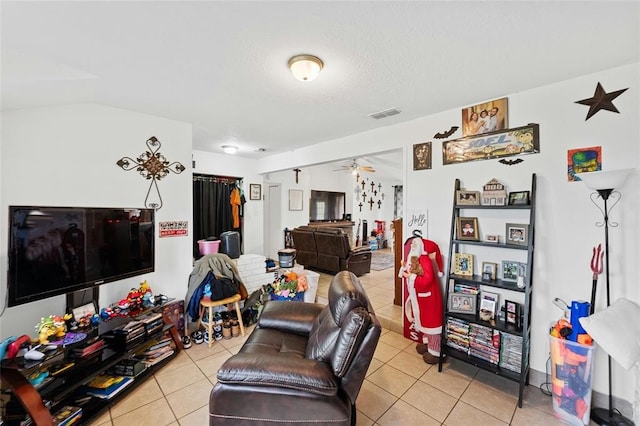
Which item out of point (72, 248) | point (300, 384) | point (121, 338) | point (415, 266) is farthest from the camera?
point (415, 266)

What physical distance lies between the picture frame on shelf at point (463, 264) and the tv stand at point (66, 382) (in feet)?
9.14

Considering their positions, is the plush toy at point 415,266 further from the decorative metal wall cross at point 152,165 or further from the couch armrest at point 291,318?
the decorative metal wall cross at point 152,165

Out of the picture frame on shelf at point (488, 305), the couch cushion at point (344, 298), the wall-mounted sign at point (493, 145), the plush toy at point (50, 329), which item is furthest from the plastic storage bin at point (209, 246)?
the picture frame on shelf at point (488, 305)

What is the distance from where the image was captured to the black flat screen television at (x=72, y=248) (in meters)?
1.63

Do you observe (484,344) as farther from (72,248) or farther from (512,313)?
(72,248)

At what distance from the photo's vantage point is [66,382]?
1.63 meters

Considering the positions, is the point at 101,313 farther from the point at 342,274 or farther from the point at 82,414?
the point at 342,274

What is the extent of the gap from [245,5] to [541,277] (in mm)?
2766

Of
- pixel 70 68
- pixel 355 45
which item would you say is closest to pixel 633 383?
pixel 355 45

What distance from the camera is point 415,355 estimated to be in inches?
102

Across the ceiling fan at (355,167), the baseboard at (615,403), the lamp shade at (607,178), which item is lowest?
the baseboard at (615,403)

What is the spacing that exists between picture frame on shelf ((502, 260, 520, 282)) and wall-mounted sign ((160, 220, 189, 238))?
325 centimetres

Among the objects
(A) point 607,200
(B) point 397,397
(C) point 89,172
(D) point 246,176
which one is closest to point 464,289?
(B) point 397,397

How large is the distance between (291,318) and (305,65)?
74.8 inches
